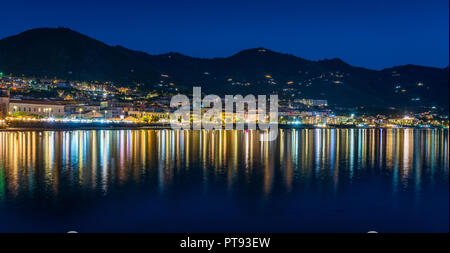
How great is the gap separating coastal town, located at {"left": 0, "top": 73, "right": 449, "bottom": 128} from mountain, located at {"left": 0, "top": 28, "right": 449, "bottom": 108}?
38.2ft

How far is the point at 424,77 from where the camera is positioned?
162250mm

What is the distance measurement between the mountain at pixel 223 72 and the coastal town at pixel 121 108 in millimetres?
11648

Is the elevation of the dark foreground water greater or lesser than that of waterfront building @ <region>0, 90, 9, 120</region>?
lesser

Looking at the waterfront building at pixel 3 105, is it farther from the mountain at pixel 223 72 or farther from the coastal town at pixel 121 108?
the mountain at pixel 223 72

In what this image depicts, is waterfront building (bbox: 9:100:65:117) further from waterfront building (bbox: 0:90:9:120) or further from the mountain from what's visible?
the mountain

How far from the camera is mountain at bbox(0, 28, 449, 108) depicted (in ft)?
350

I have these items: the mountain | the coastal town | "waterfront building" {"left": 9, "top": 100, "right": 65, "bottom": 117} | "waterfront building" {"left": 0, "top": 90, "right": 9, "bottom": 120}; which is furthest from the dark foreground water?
the mountain

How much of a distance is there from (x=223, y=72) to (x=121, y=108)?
79591 millimetres

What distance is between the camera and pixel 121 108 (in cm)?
6869

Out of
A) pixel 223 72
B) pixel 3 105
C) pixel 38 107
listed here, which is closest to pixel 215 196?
pixel 3 105
